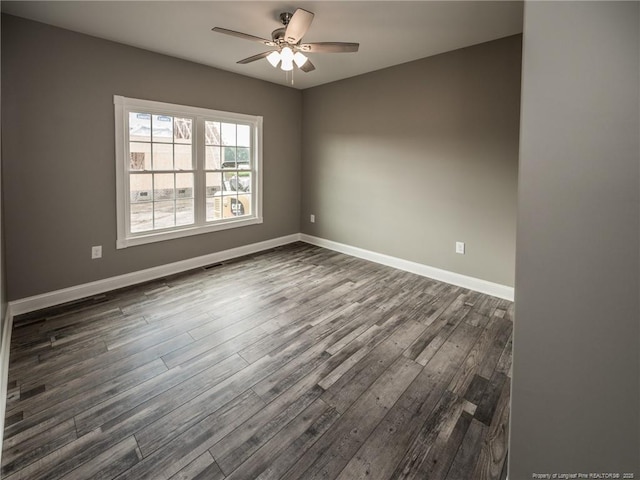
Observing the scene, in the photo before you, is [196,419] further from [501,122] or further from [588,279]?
[501,122]

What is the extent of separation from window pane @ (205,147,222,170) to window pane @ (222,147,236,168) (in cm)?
10

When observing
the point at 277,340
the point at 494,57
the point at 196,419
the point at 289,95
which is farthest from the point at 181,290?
the point at 494,57

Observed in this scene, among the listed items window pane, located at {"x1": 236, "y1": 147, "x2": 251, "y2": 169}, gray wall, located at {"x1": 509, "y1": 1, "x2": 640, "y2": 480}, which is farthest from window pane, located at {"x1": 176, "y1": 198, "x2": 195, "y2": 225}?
gray wall, located at {"x1": 509, "y1": 1, "x2": 640, "y2": 480}

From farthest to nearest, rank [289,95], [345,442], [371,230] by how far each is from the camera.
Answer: [289,95]
[371,230]
[345,442]

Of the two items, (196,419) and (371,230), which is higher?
(371,230)

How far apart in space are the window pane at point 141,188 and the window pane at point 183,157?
42 centimetres

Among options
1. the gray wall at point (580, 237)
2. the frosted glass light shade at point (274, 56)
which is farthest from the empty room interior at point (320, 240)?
the frosted glass light shade at point (274, 56)

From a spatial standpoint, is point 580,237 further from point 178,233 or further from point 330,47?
point 178,233

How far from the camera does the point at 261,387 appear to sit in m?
2.07

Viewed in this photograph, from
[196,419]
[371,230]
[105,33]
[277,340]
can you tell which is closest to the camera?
[196,419]

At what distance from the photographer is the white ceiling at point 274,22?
265 cm

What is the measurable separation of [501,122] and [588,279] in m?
2.82

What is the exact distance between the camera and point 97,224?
3.50 meters

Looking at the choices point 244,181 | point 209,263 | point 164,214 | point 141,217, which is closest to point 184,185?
point 164,214
